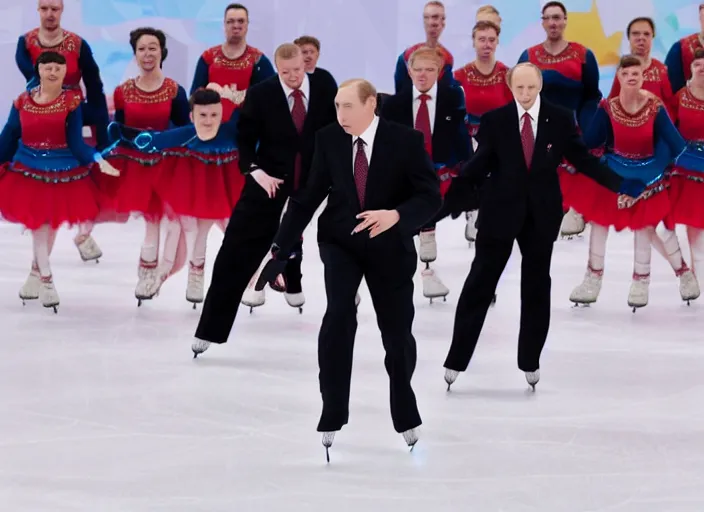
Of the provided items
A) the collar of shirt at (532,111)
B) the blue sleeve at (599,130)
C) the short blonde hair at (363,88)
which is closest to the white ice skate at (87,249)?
the blue sleeve at (599,130)

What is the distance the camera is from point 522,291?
18.6 ft

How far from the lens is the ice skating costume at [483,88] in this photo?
8.47 metres

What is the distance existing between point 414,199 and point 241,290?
1991mm

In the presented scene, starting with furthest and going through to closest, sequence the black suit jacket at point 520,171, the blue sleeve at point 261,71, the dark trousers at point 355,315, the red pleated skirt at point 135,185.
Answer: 1. the blue sleeve at point 261,71
2. the red pleated skirt at point 135,185
3. the black suit jacket at point 520,171
4. the dark trousers at point 355,315

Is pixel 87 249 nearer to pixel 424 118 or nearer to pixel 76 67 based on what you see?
pixel 76 67

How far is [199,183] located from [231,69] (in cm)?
105

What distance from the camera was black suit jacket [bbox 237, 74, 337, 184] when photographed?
6199 mm

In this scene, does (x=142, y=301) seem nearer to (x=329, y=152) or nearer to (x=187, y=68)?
(x=329, y=152)

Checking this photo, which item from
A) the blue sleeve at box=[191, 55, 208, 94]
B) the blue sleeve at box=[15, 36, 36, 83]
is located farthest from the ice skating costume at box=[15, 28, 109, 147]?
the blue sleeve at box=[191, 55, 208, 94]

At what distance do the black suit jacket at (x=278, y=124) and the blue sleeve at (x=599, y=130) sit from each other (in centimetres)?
183

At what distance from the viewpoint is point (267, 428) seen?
5.20m

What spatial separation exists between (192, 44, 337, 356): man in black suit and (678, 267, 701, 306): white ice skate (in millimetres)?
2537

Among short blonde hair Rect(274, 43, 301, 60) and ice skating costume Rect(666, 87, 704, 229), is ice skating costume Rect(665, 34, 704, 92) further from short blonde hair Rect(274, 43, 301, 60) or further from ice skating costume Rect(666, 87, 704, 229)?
short blonde hair Rect(274, 43, 301, 60)

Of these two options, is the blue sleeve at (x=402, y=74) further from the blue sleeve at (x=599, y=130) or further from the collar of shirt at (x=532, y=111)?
the collar of shirt at (x=532, y=111)
